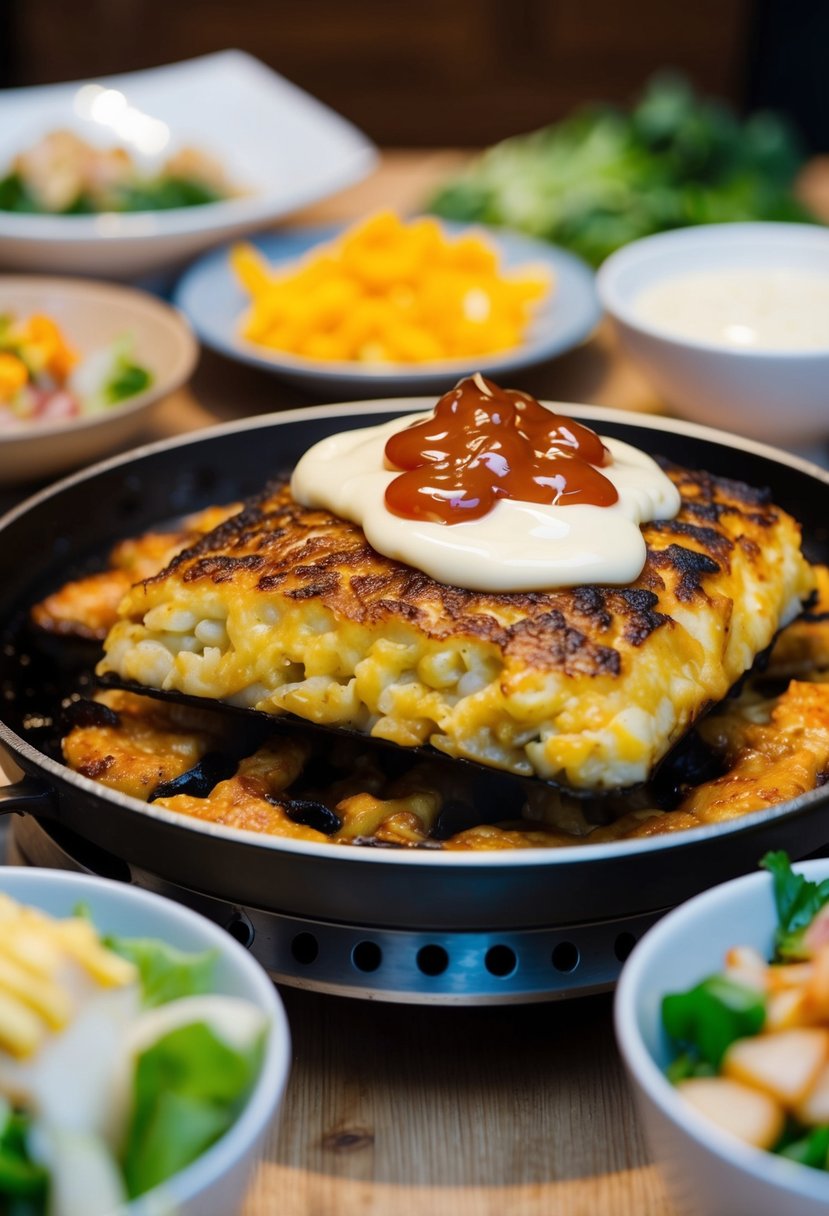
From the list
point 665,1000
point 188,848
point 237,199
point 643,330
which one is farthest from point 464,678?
point 237,199

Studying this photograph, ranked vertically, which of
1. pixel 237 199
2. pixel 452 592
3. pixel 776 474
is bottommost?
pixel 237 199

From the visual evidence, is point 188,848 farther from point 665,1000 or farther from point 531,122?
point 531,122

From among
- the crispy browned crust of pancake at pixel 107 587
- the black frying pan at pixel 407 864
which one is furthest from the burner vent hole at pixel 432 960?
the crispy browned crust of pancake at pixel 107 587

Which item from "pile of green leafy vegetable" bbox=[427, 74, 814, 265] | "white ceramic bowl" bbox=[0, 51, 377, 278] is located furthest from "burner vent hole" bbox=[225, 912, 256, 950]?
"pile of green leafy vegetable" bbox=[427, 74, 814, 265]

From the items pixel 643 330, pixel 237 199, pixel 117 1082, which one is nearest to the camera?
pixel 117 1082

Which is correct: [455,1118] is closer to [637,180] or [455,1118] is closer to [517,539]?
[517,539]

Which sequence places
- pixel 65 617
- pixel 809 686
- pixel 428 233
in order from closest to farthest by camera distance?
pixel 809 686 < pixel 65 617 < pixel 428 233
